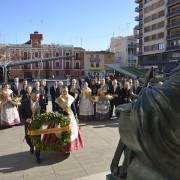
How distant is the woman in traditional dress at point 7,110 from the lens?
10.9 metres

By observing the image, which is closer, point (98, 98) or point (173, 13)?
point (98, 98)

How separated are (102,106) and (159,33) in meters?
51.9

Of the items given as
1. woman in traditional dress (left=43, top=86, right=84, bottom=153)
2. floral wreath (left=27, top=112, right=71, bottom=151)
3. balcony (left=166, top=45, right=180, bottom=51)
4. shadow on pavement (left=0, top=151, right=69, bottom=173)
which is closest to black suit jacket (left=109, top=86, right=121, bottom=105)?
woman in traditional dress (left=43, top=86, right=84, bottom=153)

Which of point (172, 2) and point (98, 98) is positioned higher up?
point (172, 2)

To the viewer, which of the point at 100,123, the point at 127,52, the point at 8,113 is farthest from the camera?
the point at 127,52

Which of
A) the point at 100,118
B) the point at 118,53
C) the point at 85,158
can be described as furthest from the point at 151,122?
the point at 118,53

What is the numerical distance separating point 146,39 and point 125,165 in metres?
65.1

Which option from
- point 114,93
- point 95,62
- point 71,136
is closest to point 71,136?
point 71,136

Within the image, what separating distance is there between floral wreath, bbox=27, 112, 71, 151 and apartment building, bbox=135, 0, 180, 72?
48.0 m

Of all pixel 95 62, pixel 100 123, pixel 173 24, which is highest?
pixel 173 24

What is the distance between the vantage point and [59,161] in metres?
6.94

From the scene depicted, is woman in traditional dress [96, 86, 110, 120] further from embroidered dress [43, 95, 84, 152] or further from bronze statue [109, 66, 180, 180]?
bronze statue [109, 66, 180, 180]

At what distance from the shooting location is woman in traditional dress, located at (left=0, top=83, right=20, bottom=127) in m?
10.9

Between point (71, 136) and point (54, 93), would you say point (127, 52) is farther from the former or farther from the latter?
point (71, 136)
